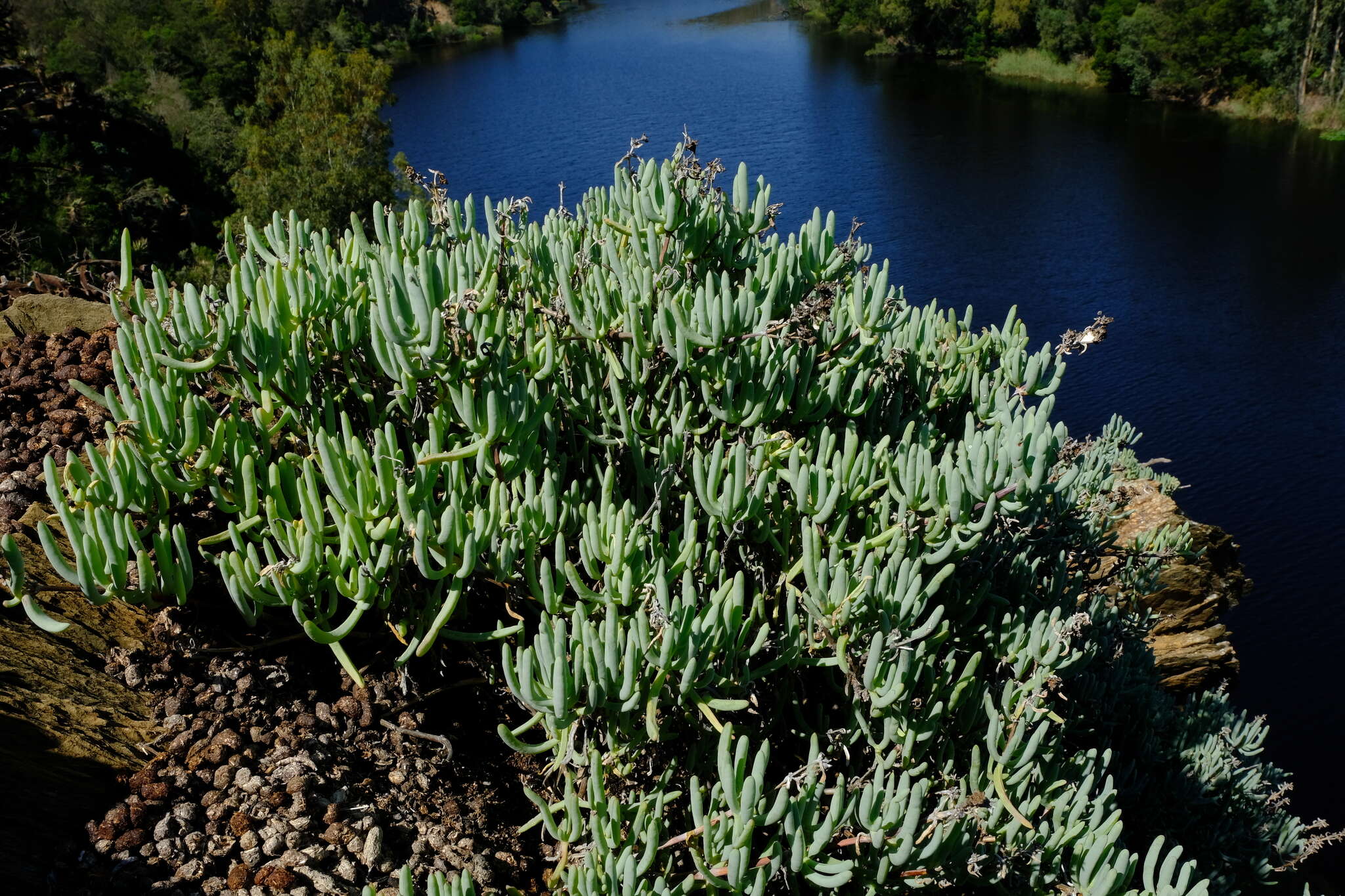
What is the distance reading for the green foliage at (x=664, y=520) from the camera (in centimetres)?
394

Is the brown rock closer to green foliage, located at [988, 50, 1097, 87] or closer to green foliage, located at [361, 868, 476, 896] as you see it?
green foliage, located at [361, 868, 476, 896]

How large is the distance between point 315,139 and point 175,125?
9006mm

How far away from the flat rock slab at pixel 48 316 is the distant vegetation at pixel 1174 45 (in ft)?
162

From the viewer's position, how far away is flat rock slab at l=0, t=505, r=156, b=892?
389 centimetres

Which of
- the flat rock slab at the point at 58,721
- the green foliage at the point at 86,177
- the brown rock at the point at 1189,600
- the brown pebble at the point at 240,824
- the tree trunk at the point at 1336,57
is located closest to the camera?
the flat rock slab at the point at 58,721

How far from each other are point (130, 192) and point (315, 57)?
45.7 feet

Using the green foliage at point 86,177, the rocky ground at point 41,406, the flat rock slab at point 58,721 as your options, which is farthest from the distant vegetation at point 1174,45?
the flat rock slab at point 58,721

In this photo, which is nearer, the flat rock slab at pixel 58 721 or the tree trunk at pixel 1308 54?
the flat rock slab at pixel 58 721

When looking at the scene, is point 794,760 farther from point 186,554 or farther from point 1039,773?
point 186,554

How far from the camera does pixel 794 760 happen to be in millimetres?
5191

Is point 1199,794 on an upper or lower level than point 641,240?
lower

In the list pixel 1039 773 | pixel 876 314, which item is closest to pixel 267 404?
pixel 876 314

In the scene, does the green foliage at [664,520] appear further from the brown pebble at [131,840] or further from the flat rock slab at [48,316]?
the flat rock slab at [48,316]

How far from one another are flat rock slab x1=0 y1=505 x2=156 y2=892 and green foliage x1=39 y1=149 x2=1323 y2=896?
384mm
